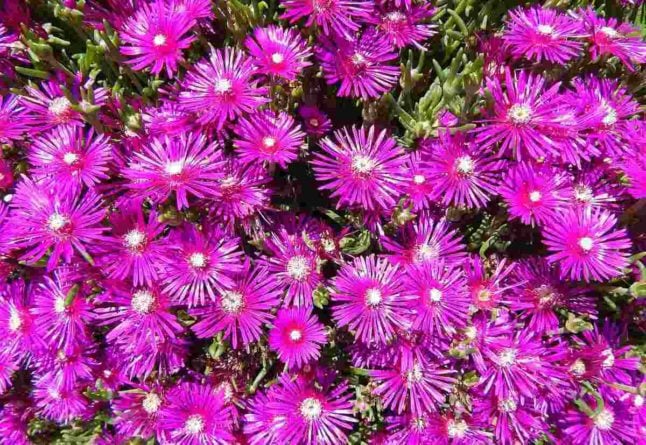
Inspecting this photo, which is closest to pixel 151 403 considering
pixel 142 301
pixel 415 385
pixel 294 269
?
pixel 142 301

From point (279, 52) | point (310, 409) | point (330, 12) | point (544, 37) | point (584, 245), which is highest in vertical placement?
point (544, 37)

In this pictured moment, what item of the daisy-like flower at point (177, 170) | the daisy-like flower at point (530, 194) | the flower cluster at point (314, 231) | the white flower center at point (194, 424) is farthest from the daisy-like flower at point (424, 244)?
the white flower center at point (194, 424)

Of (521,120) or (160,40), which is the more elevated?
(521,120)

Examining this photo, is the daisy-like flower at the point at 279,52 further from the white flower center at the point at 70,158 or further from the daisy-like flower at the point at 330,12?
the white flower center at the point at 70,158

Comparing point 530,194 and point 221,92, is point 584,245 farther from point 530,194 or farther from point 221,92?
point 221,92

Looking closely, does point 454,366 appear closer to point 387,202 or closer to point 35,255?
point 387,202
